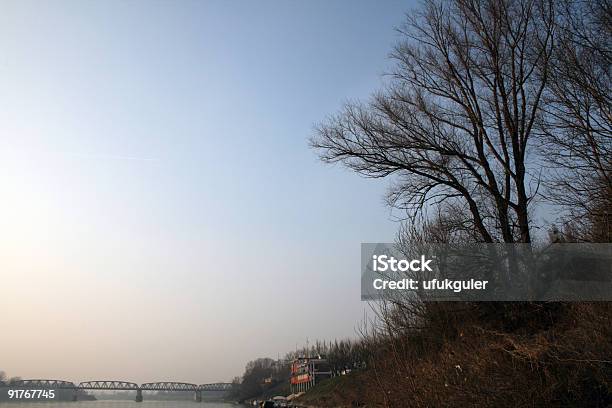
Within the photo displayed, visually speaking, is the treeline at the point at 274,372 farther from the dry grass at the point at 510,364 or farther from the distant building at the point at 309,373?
the dry grass at the point at 510,364

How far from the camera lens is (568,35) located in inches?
422

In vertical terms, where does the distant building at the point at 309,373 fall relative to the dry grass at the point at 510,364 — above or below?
below

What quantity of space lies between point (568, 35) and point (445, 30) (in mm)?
3474

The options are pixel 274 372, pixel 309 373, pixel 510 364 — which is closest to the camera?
pixel 510 364

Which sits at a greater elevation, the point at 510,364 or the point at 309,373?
the point at 510,364

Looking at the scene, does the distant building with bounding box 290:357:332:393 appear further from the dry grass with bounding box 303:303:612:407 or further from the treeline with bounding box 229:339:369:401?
the dry grass with bounding box 303:303:612:407

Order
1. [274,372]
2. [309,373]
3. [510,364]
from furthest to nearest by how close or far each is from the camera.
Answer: [274,372] → [309,373] → [510,364]

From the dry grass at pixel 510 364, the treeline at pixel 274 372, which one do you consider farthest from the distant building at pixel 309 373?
the dry grass at pixel 510 364

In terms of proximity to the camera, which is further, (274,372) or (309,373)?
(274,372)

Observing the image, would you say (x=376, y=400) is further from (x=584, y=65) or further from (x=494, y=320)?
(x=584, y=65)

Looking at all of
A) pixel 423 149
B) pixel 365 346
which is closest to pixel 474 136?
pixel 423 149

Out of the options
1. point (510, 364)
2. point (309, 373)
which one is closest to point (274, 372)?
point (309, 373)

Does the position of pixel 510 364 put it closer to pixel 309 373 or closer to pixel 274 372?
pixel 309 373

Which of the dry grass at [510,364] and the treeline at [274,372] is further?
the treeline at [274,372]
